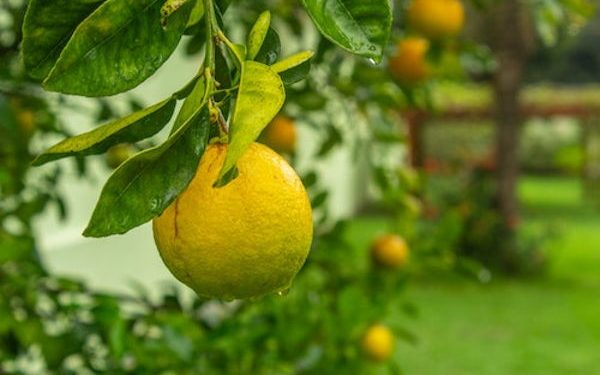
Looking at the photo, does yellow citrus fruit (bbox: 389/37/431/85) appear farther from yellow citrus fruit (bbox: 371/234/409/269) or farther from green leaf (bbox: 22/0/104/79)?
green leaf (bbox: 22/0/104/79)

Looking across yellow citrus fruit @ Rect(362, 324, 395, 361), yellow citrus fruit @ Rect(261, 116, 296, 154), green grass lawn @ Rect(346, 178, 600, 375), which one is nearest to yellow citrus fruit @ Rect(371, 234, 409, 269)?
yellow citrus fruit @ Rect(362, 324, 395, 361)

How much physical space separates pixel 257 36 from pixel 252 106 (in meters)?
0.10

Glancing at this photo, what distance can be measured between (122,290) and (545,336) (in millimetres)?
2593

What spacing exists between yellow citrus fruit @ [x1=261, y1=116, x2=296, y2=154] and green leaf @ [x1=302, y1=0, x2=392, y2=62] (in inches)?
45.2

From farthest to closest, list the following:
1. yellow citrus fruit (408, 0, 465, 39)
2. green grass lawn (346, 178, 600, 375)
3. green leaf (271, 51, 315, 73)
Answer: green grass lawn (346, 178, 600, 375), yellow citrus fruit (408, 0, 465, 39), green leaf (271, 51, 315, 73)

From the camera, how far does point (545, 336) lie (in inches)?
233

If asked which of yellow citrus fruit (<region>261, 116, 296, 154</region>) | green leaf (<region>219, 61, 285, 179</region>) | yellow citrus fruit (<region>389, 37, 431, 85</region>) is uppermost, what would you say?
green leaf (<region>219, 61, 285, 179</region>)

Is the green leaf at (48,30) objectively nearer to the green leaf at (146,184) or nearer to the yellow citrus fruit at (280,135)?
the green leaf at (146,184)

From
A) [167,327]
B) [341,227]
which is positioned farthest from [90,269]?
[167,327]

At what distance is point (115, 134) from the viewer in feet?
1.89

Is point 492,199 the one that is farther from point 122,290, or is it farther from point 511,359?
point 122,290

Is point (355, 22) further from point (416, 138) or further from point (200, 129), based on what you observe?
point (416, 138)

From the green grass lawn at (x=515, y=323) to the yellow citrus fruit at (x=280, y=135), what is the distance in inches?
139

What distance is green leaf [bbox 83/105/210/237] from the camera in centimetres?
54
